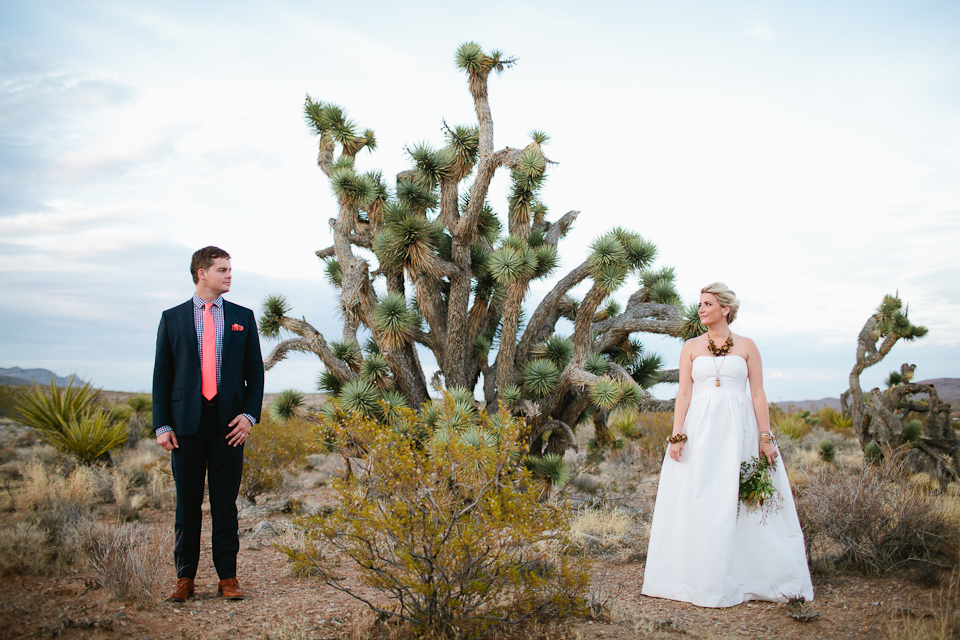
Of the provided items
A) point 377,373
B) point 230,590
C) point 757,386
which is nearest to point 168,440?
point 230,590

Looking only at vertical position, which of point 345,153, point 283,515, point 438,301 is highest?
point 345,153

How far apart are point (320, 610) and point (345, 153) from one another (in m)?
7.59

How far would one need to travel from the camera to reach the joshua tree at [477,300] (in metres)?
7.84

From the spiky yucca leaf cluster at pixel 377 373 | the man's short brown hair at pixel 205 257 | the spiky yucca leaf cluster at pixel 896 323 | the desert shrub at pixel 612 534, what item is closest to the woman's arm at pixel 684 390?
the desert shrub at pixel 612 534

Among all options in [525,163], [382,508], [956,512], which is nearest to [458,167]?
[525,163]

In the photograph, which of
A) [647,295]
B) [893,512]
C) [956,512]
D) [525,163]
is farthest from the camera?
[647,295]

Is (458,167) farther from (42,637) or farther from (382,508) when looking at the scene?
(42,637)

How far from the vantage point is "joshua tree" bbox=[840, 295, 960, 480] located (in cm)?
930

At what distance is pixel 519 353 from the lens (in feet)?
28.6

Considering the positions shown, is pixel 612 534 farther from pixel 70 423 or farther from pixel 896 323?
pixel 70 423

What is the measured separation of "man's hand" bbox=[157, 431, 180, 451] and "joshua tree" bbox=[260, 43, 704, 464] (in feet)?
11.8

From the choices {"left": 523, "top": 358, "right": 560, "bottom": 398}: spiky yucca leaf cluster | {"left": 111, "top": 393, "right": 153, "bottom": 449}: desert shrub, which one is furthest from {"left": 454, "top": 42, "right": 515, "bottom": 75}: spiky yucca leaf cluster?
{"left": 111, "top": 393, "right": 153, "bottom": 449}: desert shrub

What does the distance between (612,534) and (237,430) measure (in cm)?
427

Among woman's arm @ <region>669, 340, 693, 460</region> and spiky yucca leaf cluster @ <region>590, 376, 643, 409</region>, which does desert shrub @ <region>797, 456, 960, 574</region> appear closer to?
woman's arm @ <region>669, 340, 693, 460</region>
